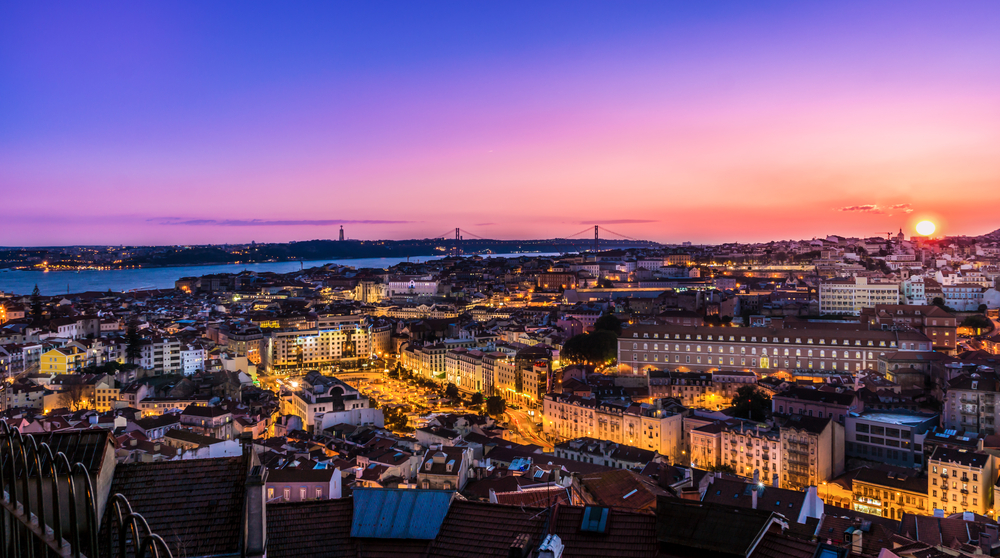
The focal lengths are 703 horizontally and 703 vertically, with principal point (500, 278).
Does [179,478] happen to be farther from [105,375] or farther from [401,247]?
[401,247]

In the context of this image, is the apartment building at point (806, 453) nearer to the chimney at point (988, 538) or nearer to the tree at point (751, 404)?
the tree at point (751, 404)

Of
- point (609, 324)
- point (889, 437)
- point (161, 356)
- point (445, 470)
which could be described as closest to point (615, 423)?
point (889, 437)

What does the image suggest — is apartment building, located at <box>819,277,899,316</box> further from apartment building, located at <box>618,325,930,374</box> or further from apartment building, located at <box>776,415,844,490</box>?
apartment building, located at <box>776,415,844,490</box>

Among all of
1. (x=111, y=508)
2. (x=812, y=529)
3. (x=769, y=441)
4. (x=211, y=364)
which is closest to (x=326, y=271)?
(x=211, y=364)

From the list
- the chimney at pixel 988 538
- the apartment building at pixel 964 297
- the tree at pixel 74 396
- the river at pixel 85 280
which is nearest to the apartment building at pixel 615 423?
the chimney at pixel 988 538

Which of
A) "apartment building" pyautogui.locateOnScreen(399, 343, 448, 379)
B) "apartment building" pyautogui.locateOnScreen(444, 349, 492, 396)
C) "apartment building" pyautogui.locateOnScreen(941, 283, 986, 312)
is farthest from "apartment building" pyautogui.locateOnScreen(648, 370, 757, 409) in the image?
"apartment building" pyautogui.locateOnScreen(941, 283, 986, 312)
